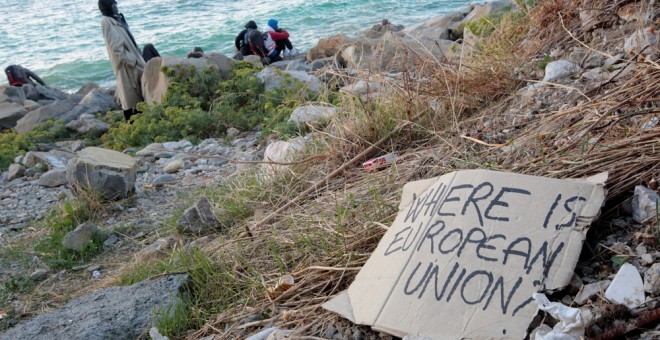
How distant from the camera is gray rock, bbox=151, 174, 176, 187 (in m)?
5.27

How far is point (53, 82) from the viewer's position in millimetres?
15891

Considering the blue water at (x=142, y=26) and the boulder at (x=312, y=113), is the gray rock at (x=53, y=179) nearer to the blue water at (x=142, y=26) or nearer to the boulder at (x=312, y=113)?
the boulder at (x=312, y=113)

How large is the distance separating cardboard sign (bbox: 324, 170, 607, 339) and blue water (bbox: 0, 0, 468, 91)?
11518mm

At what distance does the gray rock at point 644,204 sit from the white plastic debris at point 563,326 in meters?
0.47

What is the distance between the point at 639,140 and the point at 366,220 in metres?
0.99

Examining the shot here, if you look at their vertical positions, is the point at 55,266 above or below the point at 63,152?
above

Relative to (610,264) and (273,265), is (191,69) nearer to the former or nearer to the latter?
(273,265)

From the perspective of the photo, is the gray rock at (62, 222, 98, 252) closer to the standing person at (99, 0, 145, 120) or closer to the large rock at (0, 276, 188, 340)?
the large rock at (0, 276, 188, 340)

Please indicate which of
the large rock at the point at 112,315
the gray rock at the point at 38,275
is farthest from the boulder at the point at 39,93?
the large rock at the point at 112,315

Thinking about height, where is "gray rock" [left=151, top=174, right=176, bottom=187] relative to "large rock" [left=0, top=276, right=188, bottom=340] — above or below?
below

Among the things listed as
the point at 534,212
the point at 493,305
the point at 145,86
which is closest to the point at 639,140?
the point at 534,212

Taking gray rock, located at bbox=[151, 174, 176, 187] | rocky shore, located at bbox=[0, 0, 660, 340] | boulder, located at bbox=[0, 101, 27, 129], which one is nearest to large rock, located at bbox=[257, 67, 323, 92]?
rocky shore, located at bbox=[0, 0, 660, 340]

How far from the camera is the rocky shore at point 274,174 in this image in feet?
6.37

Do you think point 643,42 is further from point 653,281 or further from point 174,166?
point 174,166
